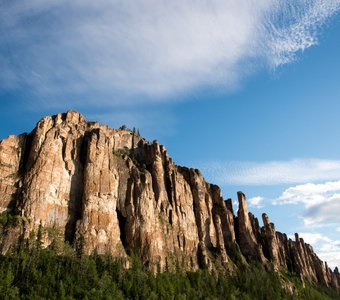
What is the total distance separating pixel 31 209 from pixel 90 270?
97.3 ft

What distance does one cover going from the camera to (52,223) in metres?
134

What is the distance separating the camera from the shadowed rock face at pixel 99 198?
13488cm

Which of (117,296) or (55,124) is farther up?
(55,124)

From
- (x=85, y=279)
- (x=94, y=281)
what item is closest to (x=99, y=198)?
(x=85, y=279)

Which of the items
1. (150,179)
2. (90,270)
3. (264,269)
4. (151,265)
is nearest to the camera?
(90,270)

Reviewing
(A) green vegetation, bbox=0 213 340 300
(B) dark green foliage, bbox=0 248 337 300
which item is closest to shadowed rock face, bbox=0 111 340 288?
(A) green vegetation, bbox=0 213 340 300

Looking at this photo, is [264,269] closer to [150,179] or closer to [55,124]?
[150,179]

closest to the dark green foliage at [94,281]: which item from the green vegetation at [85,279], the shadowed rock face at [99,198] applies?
the green vegetation at [85,279]

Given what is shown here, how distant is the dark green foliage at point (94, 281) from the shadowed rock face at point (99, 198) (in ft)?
27.4

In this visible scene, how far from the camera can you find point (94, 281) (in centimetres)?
11056

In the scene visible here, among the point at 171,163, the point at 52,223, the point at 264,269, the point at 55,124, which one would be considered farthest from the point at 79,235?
the point at 264,269

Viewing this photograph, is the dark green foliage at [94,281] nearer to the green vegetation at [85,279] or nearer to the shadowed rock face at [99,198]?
the green vegetation at [85,279]

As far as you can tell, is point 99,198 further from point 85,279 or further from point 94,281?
point 94,281

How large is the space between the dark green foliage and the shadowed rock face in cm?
835
